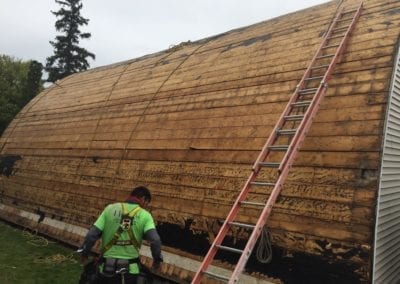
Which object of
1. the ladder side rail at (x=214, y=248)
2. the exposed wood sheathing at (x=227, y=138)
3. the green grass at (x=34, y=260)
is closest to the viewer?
the ladder side rail at (x=214, y=248)

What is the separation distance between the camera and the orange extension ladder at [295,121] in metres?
6.26

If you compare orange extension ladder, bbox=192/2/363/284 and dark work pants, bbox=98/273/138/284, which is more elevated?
orange extension ladder, bbox=192/2/363/284

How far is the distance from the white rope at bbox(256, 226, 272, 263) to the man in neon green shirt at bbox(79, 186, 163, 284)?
7.32ft

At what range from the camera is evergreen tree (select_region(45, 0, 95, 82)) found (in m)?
46.9

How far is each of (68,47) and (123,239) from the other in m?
45.2

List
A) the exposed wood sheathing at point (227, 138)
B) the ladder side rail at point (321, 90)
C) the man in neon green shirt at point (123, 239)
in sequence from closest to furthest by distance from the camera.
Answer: the man in neon green shirt at point (123, 239) < the ladder side rail at point (321, 90) < the exposed wood sheathing at point (227, 138)

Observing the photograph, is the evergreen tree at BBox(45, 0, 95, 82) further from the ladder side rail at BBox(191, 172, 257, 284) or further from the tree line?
the ladder side rail at BBox(191, 172, 257, 284)

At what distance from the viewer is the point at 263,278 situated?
720 centimetres

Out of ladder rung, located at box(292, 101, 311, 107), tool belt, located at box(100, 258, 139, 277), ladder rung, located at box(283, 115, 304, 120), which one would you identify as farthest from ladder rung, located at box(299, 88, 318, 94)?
tool belt, located at box(100, 258, 139, 277)

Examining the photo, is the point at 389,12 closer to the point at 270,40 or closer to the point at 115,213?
the point at 270,40

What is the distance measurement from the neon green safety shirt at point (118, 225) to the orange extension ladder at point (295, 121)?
945 millimetres

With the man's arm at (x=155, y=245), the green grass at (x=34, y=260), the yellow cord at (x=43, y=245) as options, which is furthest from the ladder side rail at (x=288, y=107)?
the yellow cord at (x=43, y=245)

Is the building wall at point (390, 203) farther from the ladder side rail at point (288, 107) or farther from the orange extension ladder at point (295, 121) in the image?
the ladder side rail at point (288, 107)

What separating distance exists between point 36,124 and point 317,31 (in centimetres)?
1393
